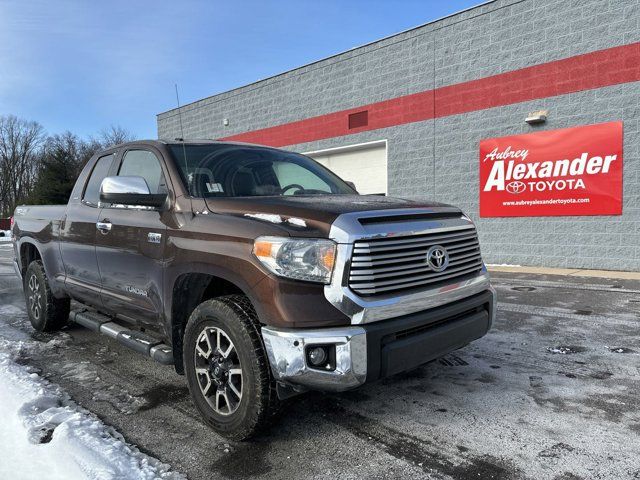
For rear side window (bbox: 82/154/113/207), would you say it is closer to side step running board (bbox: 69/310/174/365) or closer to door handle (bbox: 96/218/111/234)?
door handle (bbox: 96/218/111/234)

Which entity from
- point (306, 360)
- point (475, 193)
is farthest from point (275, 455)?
point (475, 193)

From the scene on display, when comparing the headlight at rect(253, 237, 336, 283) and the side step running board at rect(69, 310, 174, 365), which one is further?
the side step running board at rect(69, 310, 174, 365)

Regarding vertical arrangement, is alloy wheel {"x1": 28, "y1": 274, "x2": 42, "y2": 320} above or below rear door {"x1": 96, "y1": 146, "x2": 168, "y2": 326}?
below

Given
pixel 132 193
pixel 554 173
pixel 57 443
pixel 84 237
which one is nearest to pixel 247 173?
pixel 132 193

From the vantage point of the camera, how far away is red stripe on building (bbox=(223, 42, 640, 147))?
9.64 meters

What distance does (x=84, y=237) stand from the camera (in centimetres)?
430

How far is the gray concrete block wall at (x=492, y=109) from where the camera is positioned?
970cm

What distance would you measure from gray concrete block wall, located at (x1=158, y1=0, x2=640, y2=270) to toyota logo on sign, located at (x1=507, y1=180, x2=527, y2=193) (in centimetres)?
74

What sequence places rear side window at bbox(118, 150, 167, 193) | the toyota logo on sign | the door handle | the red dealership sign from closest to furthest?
rear side window at bbox(118, 150, 167, 193), the door handle, the red dealership sign, the toyota logo on sign

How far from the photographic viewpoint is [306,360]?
2.49 metres

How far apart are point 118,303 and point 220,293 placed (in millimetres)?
1150

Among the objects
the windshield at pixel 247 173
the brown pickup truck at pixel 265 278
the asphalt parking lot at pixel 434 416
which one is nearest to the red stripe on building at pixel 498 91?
the asphalt parking lot at pixel 434 416

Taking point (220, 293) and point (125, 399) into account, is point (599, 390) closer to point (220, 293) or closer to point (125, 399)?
point (220, 293)

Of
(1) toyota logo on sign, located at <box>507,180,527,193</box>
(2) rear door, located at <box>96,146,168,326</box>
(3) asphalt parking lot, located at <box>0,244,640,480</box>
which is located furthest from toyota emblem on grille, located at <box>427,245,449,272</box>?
(1) toyota logo on sign, located at <box>507,180,527,193</box>
